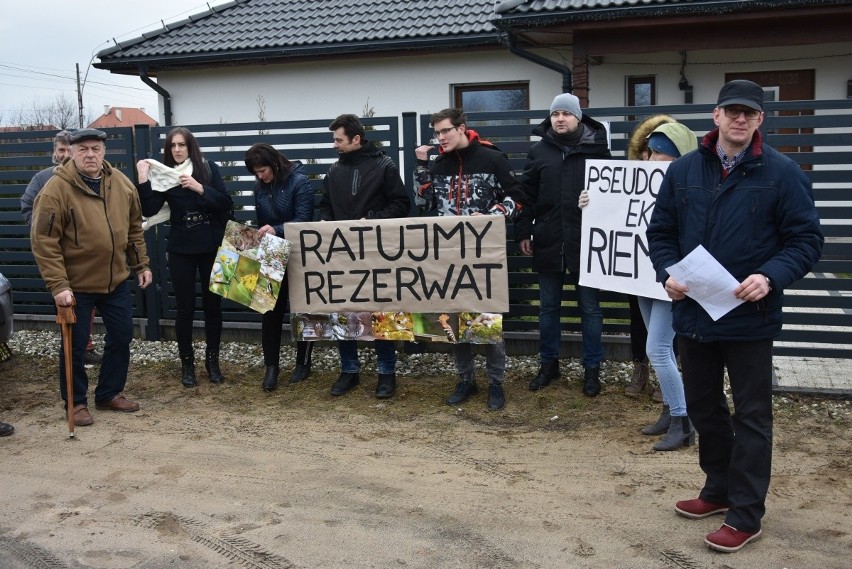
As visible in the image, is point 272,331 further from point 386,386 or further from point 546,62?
point 546,62

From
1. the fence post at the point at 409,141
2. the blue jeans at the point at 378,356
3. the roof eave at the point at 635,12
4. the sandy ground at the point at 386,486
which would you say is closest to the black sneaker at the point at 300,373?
the sandy ground at the point at 386,486

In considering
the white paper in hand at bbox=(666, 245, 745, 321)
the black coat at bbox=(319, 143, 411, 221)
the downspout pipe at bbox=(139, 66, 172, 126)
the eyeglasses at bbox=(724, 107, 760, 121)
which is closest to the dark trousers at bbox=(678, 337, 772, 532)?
the white paper in hand at bbox=(666, 245, 745, 321)

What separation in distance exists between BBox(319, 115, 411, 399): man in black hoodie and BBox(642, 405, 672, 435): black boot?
→ 6.94 ft

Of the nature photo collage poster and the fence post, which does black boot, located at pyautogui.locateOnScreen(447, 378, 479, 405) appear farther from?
the fence post

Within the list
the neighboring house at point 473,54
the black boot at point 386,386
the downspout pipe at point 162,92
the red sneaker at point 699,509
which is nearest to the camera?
the red sneaker at point 699,509

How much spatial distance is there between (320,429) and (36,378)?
3.29 metres

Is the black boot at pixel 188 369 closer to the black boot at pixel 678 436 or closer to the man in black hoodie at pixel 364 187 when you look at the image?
the man in black hoodie at pixel 364 187

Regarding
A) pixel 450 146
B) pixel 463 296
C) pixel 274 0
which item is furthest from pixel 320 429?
pixel 274 0

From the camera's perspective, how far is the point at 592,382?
6.92 m

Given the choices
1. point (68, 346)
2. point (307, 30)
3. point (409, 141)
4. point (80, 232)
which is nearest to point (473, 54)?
point (307, 30)

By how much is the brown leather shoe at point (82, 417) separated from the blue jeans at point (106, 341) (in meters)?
0.06

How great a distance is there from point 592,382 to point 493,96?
881cm

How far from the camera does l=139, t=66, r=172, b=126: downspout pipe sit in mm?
16312

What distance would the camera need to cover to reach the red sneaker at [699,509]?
4.61 m
